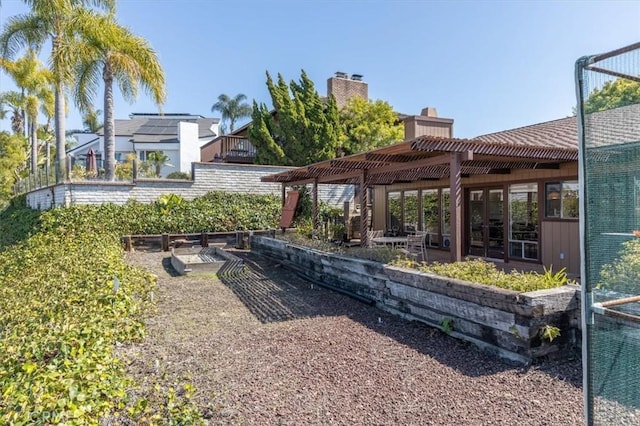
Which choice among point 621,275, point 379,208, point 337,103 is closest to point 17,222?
point 379,208

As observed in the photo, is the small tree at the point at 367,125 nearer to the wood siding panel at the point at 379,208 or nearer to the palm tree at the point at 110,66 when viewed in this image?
the wood siding panel at the point at 379,208

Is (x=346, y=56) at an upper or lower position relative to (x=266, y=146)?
upper

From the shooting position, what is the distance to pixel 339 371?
13.6 feet

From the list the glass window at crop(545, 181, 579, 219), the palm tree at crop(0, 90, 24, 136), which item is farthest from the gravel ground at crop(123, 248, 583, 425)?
the palm tree at crop(0, 90, 24, 136)

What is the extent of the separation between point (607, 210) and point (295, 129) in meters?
18.7

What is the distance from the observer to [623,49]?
2.20m

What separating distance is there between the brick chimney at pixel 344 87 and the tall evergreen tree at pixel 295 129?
7.30ft

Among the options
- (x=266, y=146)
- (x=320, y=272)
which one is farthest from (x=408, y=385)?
(x=266, y=146)

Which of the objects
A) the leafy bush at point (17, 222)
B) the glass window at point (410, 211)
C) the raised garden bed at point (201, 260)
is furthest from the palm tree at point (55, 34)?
the glass window at point (410, 211)

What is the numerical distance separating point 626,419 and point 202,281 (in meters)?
7.57

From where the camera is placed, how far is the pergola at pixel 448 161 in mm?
6184

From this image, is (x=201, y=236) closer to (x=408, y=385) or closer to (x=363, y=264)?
(x=363, y=264)

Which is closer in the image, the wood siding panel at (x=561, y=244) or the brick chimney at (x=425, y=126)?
the wood siding panel at (x=561, y=244)

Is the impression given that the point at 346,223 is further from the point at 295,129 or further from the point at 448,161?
the point at 448,161
